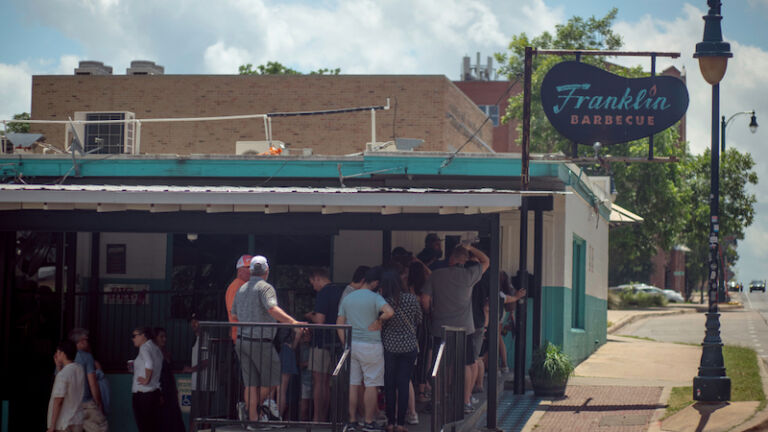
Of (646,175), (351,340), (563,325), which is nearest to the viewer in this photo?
(351,340)

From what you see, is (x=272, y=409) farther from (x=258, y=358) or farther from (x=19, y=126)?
(x=19, y=126)

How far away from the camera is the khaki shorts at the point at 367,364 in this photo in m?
9.66

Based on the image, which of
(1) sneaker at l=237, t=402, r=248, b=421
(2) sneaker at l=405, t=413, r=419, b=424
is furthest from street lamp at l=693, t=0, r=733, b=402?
(1) sneaker at l=237, t=402, r=248, b=421

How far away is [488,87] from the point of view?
6706 cm

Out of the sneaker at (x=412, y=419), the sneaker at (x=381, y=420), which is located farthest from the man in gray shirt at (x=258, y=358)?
the sneaker at (x=412, y=419)

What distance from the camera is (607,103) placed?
49.2 ft

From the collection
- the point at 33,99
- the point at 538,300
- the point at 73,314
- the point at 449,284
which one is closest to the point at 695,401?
the point at 538,300

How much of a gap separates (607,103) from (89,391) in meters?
8.34

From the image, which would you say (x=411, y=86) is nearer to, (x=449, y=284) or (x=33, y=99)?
(x=33, y=99)

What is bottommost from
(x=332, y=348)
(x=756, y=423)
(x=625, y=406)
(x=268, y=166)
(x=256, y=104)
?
(x=625, y=406)

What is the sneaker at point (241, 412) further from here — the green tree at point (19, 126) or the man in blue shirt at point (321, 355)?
the green tree at point (19, 126)

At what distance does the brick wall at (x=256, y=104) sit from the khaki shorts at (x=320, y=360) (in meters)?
21.7

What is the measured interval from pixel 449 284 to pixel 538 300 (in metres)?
4.68

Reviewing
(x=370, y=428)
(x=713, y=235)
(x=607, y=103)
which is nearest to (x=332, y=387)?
(x=370, y=428)
